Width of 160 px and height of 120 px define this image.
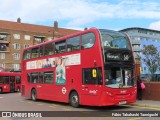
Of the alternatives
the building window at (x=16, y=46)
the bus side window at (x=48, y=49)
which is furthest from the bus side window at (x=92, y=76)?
the building window at (x=16, y=46)

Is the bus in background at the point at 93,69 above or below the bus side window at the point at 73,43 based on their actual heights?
below

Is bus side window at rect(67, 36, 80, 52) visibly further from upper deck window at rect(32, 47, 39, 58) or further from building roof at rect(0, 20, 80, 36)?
building roof at rect(0, 20, 80, 36)

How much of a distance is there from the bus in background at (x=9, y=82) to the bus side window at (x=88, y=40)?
927 inches

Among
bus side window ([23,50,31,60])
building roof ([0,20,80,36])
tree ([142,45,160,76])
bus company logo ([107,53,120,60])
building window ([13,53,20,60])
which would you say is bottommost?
bus company logo ([107,53,120,60])

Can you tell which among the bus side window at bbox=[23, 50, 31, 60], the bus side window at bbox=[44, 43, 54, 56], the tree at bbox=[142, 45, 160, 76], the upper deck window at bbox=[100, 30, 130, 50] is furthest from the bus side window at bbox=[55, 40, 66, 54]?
the tree at bbox=[142, 45, 160, 76]

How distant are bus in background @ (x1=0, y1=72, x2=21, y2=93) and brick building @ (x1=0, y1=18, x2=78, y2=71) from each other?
138 ft

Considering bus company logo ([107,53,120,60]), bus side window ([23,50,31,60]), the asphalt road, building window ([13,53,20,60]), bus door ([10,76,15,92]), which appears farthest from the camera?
building window ([13,53,20,60])

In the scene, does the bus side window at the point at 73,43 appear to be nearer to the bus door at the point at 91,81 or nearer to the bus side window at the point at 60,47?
the bus side window at the point at 60,47

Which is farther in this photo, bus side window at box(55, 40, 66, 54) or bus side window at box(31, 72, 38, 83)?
bus side window at box(31, 72, 38, 83)

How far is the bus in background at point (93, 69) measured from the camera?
1580 cm

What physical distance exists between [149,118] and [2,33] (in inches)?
3014

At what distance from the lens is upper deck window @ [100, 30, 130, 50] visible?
1617cm

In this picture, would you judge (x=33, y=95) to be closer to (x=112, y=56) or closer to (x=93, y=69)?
(x=93, y=69)

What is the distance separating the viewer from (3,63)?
276ft
